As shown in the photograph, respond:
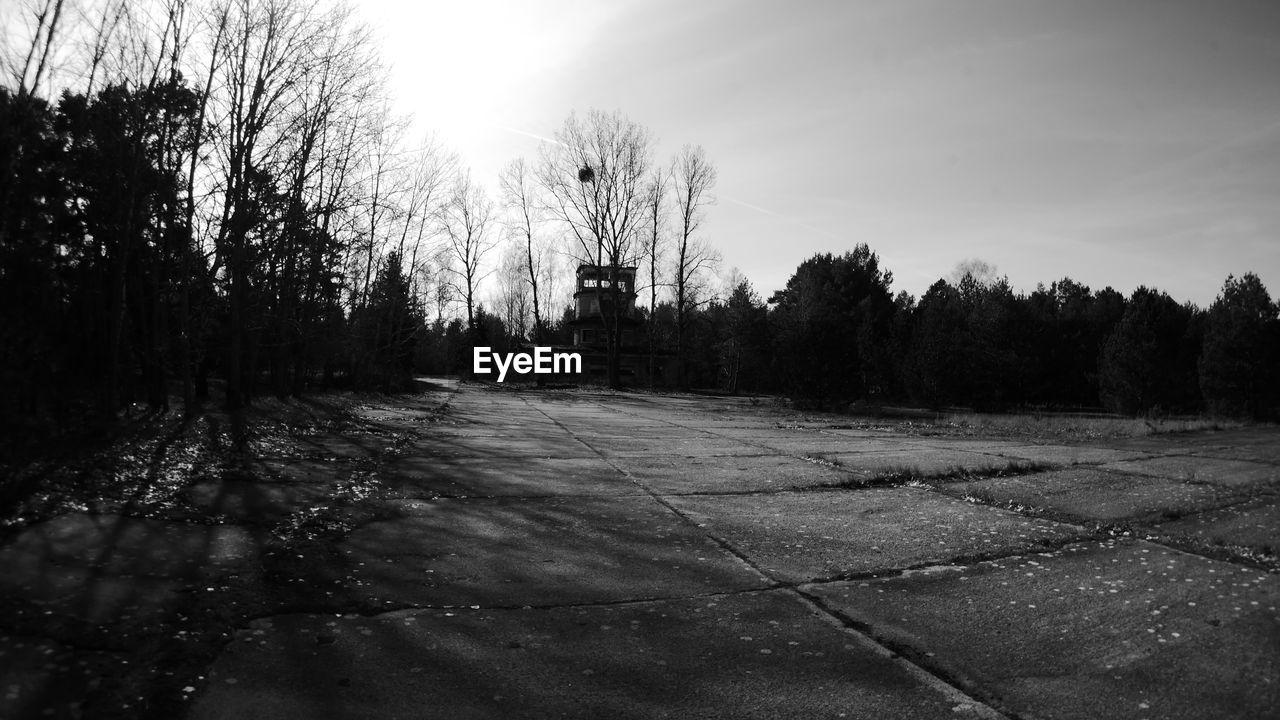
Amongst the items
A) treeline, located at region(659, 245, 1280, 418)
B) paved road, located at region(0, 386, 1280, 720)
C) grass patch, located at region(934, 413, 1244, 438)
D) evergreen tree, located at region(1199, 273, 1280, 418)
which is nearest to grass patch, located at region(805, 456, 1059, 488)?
paved road, located at region(0, 386, 1280, 720)

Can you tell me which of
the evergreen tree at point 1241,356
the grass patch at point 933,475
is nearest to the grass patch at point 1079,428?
the grass patch at point 933,475

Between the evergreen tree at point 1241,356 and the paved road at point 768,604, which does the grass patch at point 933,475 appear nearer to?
the paved road at point 768,604

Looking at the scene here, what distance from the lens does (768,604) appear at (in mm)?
4758

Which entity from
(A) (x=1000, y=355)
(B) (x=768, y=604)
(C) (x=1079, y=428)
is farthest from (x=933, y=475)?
(A) (x=1000, y=355)

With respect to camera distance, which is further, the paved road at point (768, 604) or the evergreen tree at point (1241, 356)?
the evergreen tree at point (1241, 356)

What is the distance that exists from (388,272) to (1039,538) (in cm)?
3119

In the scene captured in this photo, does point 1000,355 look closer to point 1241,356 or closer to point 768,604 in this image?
point 1241,356

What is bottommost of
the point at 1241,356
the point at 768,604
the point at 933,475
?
the point at 768,604

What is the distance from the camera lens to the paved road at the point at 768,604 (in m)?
3.38

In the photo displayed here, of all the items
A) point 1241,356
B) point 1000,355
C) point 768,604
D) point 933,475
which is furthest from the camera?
point 1000,355

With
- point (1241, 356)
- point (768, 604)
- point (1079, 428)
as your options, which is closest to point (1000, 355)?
point (1241, 356)

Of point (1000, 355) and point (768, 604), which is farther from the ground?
point (1000, 355)

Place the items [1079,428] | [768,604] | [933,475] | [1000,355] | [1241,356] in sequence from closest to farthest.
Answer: [768,604] → [933,475] → [1079,428] → [1241,356] → [1000,355]

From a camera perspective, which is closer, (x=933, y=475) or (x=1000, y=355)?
(x=933, y=475)
